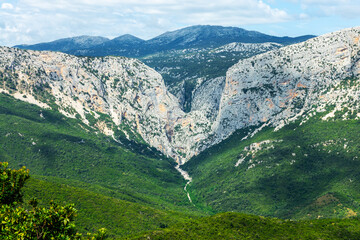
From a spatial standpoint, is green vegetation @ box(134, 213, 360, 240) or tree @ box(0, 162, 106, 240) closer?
tree @ box(0, 162, 106, 240)

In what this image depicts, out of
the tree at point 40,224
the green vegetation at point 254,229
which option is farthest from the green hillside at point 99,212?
the tree at point 40,224

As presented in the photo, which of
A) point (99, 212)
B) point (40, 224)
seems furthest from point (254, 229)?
point (40, 224)

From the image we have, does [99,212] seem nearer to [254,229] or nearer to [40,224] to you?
[254,229]

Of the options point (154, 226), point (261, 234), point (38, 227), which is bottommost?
point (154, 226)

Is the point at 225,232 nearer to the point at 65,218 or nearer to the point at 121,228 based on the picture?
the point at 121,228

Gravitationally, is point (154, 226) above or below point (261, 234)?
below

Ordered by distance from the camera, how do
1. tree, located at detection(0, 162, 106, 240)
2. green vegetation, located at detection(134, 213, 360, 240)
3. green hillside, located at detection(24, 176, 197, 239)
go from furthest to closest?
green hillside, located at detection(24, 176, 197, 239) → green vegetation, located at detection(134, 213, 360, 240) → tree, located at detection(0, 162, 106, 240)

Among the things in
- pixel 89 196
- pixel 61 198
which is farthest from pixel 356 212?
pixel 61 198

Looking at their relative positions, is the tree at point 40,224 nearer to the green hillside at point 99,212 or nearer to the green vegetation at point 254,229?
the green vegetation at point 254,229

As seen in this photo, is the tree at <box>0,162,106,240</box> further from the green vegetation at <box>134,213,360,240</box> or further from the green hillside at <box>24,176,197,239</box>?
the green hillside at <box>24,176,197,239</box>

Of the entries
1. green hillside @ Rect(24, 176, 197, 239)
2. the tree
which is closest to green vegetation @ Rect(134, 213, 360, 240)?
green hillside @ Rect(24, 176, 197, 239)

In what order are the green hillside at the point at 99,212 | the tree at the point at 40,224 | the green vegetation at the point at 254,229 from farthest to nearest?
the green hillside at the point at 99,212
the green vegetation at the point at 254,229
the tree at the point at 40,224
